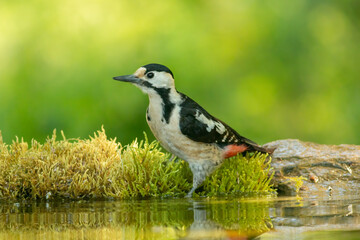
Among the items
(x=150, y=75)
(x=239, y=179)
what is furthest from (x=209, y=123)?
Result: (x=150, y=75)

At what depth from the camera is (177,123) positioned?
540cm

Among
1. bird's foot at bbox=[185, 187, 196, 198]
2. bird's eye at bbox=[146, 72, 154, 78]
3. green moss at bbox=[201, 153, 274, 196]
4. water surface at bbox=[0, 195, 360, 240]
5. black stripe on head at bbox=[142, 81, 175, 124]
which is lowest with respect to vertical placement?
water surface at bbox=[0, 195, 360, 240]

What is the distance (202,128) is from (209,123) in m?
0.12

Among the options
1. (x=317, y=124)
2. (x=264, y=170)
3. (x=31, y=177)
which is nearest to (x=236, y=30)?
(x=317, y=124)

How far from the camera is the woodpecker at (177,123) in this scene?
5406 millimetres

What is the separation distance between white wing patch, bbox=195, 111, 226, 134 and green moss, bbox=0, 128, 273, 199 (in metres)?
0.38

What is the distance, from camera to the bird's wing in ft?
17.7

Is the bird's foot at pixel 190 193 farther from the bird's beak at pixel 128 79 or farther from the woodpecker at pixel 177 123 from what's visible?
the bird's beak at pixel 128 79

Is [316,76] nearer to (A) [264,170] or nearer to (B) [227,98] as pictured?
(B) [227,98]

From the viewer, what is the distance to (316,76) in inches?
371

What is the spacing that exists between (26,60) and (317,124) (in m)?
4.60

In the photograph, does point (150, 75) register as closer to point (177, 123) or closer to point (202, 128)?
point (177, 123)

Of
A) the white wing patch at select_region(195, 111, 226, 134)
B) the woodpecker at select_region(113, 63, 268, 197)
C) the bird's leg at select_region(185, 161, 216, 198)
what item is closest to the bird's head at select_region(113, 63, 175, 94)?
the woodpecker at select_region(113, 63, 268, 197)

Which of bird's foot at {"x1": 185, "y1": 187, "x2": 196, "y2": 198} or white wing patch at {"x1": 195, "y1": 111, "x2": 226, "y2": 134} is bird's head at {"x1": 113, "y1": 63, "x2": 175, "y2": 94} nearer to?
white wing patch at {"x1": 195, "y1": 111, "x2": 226, "y2": 134}
